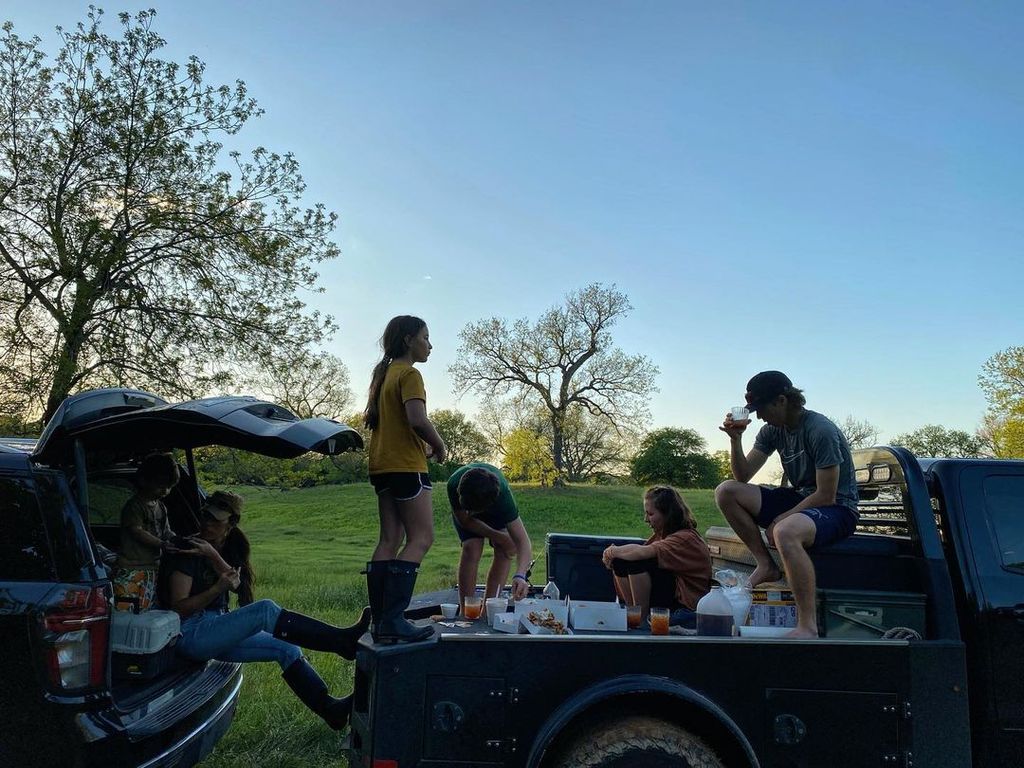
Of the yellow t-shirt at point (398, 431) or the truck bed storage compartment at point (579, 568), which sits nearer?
the yellow t-shirt at point (398, 431)

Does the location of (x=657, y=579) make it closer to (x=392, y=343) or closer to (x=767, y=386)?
(x=767, y=386)

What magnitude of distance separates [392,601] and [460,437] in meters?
52.4

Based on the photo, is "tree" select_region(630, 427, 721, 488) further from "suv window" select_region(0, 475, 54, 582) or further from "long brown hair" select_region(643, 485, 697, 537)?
"suv window" select_region(0, 475, 54, 582)

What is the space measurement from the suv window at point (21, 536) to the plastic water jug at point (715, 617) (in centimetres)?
262

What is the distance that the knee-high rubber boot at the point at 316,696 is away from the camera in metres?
4.09

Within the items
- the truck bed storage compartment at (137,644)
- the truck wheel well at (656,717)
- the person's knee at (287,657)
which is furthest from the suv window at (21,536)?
the truck wheel well at (656,717)

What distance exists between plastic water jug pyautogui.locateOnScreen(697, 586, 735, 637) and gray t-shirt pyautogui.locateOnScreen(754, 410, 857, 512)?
2.97ft

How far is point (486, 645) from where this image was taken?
3.08 metres

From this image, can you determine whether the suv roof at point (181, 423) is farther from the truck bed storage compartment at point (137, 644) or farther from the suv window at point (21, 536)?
the truck bed storage compartment at point (137, 644)

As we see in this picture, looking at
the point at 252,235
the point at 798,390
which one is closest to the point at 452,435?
the point at 252,235

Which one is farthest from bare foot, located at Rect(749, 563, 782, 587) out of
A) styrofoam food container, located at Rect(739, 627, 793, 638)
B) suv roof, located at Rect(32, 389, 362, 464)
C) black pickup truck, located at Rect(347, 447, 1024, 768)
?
suv roof, located at Rect(32, 389, 362, 464)

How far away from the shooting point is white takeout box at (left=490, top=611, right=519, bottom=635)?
3.51 m

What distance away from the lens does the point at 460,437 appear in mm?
55500

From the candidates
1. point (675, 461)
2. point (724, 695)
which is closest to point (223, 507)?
point (724, 695)
